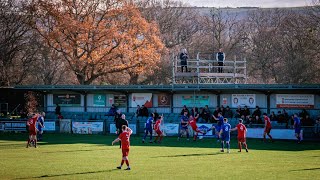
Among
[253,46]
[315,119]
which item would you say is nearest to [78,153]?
[315,119]

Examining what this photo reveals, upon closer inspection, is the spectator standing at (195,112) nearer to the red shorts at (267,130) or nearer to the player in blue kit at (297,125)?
the red shorts at (267,130)

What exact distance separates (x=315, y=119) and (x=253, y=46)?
33.7 meters

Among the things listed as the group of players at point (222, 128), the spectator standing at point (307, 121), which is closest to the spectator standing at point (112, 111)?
the group of players at point (222, 128)

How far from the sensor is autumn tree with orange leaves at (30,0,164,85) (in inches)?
2402

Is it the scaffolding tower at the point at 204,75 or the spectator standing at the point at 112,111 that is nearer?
the scaffolding tower at the point at 204,75

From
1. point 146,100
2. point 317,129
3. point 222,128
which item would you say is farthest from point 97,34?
point 222,128

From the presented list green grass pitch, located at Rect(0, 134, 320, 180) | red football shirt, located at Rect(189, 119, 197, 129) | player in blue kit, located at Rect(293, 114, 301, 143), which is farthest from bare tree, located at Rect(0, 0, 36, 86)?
player in blue kit, located at Rect(293, 114, 301, 143)

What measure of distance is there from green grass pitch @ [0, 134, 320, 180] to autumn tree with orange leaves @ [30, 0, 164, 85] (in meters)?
24.0

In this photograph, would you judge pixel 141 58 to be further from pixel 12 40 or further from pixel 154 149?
pixel 154 149

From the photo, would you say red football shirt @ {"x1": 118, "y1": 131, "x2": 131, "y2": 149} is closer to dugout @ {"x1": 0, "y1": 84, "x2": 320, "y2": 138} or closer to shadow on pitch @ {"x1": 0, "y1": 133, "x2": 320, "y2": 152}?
shadow on pitch @ {"x1": 0, "y1": 133, "x2": 320, "y2": 152}

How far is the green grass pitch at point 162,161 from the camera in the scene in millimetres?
22281

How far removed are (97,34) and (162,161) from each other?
120ft

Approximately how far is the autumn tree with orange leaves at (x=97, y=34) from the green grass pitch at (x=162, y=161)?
78.8 ft

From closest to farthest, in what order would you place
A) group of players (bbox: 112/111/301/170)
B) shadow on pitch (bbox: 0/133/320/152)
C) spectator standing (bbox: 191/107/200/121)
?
group of players (bbox: 112/111/301/170) < shadow on pitch (bbox: 0/133/320/152) < spectator standing (bbox: 191/107/200/121)
